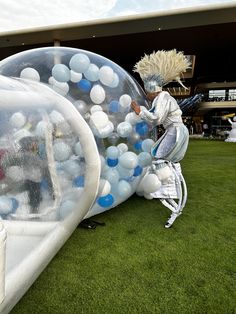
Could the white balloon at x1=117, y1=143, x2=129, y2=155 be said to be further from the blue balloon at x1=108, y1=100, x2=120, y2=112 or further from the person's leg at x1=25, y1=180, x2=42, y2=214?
the person's leg at x1=25, y1=180, x2=42, y2=214

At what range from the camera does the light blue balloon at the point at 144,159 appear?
9.53ft

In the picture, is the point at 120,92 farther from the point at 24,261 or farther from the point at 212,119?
the point at 212,119

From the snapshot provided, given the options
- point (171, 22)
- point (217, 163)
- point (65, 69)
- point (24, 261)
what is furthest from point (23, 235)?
point (171, 22)

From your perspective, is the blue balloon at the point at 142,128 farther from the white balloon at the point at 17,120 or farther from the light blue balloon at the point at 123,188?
the white balloon at the point at 17,120

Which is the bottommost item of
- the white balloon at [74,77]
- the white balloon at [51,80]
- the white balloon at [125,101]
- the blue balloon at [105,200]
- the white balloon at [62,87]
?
the blue balloon at [105,200]

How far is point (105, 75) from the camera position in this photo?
2.60 metres

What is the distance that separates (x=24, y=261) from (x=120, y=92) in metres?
1.78

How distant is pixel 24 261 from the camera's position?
1.44m

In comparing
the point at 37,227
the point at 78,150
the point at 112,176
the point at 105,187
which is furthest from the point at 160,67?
the point at 37,227

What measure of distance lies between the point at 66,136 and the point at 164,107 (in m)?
1.19

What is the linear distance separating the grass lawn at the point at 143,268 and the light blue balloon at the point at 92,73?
4.50ft

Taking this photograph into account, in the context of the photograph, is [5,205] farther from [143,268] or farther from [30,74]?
[30,74]

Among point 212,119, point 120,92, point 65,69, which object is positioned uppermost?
point 65,69

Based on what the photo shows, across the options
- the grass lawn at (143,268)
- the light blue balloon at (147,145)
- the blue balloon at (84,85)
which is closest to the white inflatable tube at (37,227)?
the grass lawn at (143,268)
